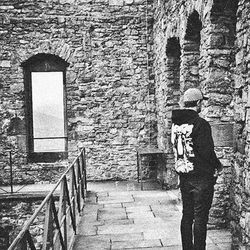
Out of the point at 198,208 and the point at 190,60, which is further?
the point at 190,60

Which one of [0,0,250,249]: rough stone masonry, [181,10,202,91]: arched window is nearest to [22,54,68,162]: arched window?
[0,0,250,249]: rough stone masonry

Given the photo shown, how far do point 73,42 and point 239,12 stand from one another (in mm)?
4960

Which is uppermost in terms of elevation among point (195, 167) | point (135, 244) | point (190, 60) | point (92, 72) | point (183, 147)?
point (92, 72)

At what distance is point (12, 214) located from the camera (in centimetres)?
676

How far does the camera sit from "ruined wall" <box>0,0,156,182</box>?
7645 millimetres

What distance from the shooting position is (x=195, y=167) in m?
3.11

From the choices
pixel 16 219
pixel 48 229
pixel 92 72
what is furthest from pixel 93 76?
pixel 48 229

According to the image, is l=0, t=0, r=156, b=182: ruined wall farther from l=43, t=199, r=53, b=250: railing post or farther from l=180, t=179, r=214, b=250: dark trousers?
l=43, t=199, r=53, b=250: railing post

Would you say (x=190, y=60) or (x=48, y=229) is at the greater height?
(x=190, y=60)

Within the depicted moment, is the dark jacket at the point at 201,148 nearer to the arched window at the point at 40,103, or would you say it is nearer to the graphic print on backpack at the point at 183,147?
the graphic print on backpack at the point at 183,147

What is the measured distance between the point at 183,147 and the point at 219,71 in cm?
139

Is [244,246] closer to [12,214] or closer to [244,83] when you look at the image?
[244,83]

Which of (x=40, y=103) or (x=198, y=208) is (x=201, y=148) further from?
(x=40, y=103)

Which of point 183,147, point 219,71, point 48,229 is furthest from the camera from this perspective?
point 219,71
